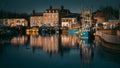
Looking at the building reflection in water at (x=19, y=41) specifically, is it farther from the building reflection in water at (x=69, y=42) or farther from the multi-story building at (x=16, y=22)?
the multi-story building at (x=16, y=22)

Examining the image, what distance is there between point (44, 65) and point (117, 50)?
9293mm

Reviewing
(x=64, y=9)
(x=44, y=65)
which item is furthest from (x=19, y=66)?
(x=64, y=9)

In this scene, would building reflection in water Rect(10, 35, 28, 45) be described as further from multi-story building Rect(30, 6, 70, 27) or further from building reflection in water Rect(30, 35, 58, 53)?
multi-story building Rect(30, 6, 70, 27)

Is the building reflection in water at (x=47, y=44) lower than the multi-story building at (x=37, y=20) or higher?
lower

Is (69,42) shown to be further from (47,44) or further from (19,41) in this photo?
(19,41)

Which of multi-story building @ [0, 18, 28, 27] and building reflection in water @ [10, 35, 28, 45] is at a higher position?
multi-story building @ [0, 18, 28, 27]

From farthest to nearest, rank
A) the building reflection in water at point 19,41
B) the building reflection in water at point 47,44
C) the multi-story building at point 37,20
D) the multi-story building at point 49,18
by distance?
1. the multi-story building at point 37,20
2. the multi-story building at point 49,18
3. the building reflection in water at point 19,41
4. the building reflection in water at point 47,44

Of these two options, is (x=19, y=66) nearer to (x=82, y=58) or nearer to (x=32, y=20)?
(x=82, y=58)

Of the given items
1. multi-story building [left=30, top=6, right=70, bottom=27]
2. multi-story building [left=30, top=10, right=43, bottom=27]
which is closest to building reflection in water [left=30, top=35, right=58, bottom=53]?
multi-story building [left=30, top=6, right=70, bottom=27]

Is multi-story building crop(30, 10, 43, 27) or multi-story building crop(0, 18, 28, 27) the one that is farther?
multi-story building crop(0, 18, 28, 27)

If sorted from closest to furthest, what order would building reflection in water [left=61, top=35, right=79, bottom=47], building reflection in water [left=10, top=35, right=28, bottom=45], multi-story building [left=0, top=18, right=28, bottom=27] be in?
building reflection in water [left=61, top=35, right=79, bottom=47] < building reflection in water [left=10, top=35, right=28, bottom=45] < multi-story building [left=0, top=18, right=28, bottom=27]

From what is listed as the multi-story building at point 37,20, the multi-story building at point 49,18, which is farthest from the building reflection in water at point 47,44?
the multi-story building at point 37,20

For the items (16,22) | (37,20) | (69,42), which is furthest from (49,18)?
(69,42)

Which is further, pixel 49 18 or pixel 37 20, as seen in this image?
pixel 37 20
